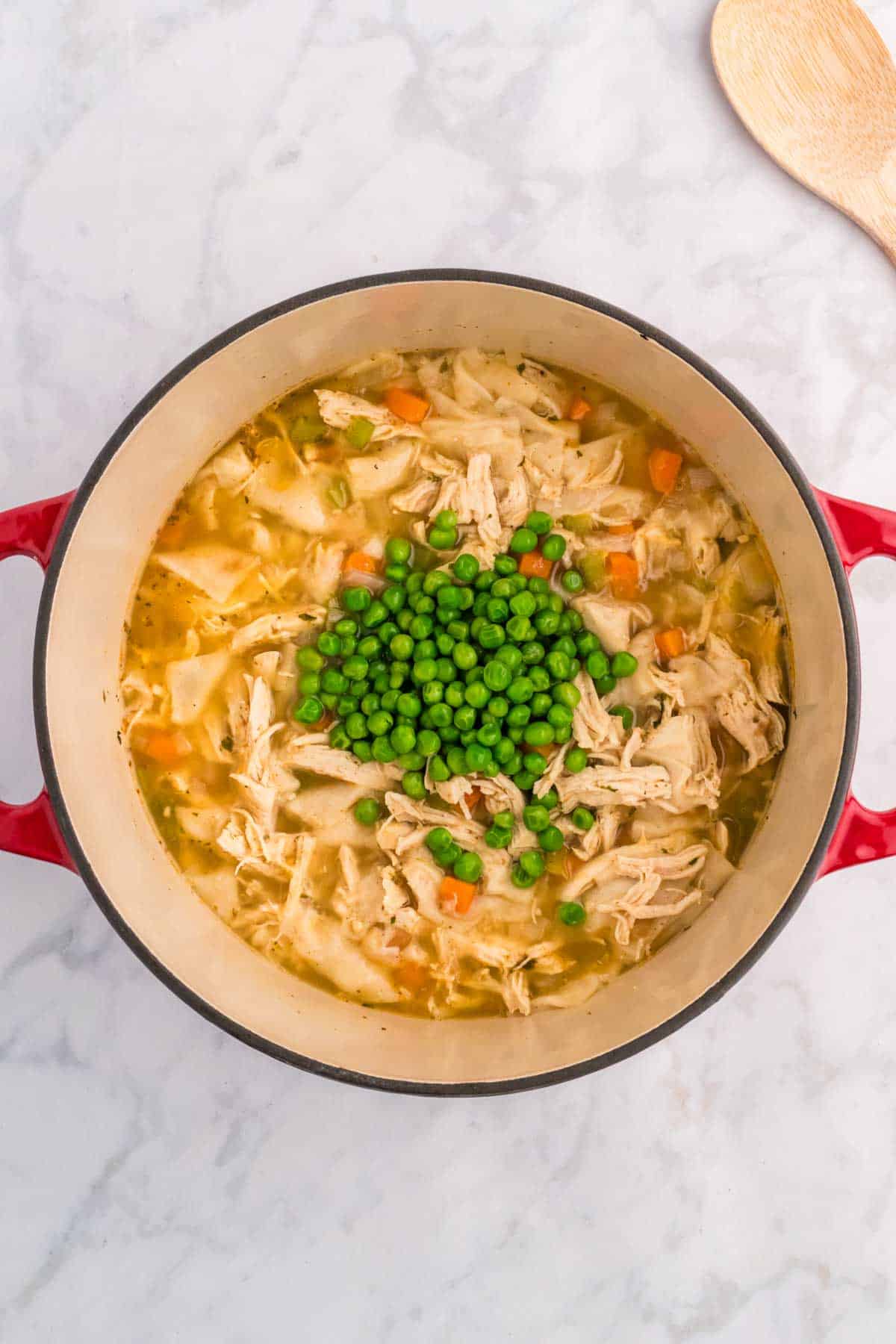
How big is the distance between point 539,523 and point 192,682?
38.3 inches

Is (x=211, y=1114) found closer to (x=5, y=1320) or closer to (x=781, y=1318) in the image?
(x=5, y=1320)

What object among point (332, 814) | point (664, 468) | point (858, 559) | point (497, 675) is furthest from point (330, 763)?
point (858, 559)

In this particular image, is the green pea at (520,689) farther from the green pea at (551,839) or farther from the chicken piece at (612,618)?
the green pea at (551,839)

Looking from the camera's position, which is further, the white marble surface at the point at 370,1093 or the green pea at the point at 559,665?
the white marble surface at the point at 370,1093

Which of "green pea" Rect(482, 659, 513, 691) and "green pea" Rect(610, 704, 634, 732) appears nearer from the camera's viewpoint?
"green pea" Rect(482, 659, 513, 691)

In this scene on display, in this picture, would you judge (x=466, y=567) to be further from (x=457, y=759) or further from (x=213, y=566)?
(x=213, y=566)

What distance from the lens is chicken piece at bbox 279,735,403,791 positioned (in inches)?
109

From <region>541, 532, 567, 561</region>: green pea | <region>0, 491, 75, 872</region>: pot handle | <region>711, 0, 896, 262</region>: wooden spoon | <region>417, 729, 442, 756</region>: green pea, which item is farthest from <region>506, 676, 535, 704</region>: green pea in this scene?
<region>711, 0, 896, 262</region>: wooden spoon

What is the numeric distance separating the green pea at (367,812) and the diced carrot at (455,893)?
236 millimetres

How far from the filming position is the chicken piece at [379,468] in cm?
275

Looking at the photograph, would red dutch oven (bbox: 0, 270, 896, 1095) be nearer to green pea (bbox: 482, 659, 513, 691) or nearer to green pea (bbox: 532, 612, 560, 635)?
green pea (bbox: 532, 612, 560, 635)

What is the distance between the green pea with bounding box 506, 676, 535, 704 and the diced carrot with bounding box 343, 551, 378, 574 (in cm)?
48

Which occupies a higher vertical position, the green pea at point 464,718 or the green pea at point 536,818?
the green pea at point 464,718

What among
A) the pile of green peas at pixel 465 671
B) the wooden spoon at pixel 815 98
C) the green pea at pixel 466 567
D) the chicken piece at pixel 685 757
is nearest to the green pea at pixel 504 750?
the pile of green peas at pixel 465 671
